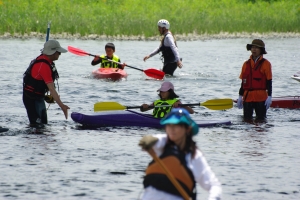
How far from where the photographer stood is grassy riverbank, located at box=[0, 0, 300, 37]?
3781 cm

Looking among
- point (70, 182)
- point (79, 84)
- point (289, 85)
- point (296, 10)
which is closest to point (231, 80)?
point (289, 85)

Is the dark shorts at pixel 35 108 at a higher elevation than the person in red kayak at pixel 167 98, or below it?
below

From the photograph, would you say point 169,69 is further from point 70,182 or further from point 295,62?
point 70,182

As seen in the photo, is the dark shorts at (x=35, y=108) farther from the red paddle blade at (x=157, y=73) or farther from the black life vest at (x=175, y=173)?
the red paddle blade at (x=157, y=73)

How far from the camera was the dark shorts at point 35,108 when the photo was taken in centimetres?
1170

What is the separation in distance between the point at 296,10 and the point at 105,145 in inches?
1604

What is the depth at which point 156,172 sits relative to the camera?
5.25 metres

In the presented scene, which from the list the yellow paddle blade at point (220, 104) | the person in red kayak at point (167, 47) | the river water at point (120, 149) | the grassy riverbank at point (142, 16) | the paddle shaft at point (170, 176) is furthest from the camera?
the grassy riverbank at point (142, 16)

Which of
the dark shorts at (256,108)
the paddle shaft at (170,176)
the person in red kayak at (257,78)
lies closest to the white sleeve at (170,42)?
the dark shorts at (256,108)

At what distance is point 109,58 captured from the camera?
19.8m

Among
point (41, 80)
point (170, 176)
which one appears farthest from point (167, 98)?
point (170, 176)

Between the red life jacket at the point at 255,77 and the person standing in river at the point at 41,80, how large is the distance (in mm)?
3043

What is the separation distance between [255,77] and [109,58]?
7623 millimetres

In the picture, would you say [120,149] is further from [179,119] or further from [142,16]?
[142,16]
